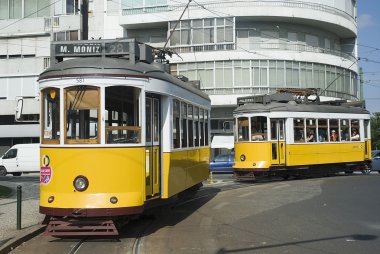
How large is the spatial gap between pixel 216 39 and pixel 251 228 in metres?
32.5

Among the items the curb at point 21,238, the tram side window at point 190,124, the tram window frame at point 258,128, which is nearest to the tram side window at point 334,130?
the tram window frame at point 258,128

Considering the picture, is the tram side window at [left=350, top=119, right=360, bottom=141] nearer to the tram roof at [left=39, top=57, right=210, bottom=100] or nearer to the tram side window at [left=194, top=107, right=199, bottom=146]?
the tram side window at [left=194, top=107, right=199, bottom=146]

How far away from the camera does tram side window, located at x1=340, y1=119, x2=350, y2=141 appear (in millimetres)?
23875

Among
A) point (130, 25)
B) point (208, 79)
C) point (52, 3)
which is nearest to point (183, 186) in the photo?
point (208, 79)

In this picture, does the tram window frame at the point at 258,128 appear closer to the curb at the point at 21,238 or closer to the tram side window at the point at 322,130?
the tram side window at the point at 322,130

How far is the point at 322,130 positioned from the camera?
22.9 meters

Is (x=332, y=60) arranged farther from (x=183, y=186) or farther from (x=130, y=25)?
(x=183, y=186)

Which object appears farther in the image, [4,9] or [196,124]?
[4,9]

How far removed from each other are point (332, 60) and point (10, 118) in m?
28.2

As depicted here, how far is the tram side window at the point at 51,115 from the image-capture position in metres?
8.97

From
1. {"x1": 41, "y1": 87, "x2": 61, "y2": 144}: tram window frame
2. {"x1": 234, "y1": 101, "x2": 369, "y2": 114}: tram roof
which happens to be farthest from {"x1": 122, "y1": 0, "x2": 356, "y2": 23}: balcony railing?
{"x1": 41, "y1": 87, "x2": 61, "y2": 144}: tram window frame

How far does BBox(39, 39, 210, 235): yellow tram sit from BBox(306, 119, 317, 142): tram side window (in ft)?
44.2

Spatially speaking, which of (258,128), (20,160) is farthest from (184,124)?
(20,160)

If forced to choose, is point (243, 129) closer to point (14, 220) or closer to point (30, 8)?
point (14, 220)
